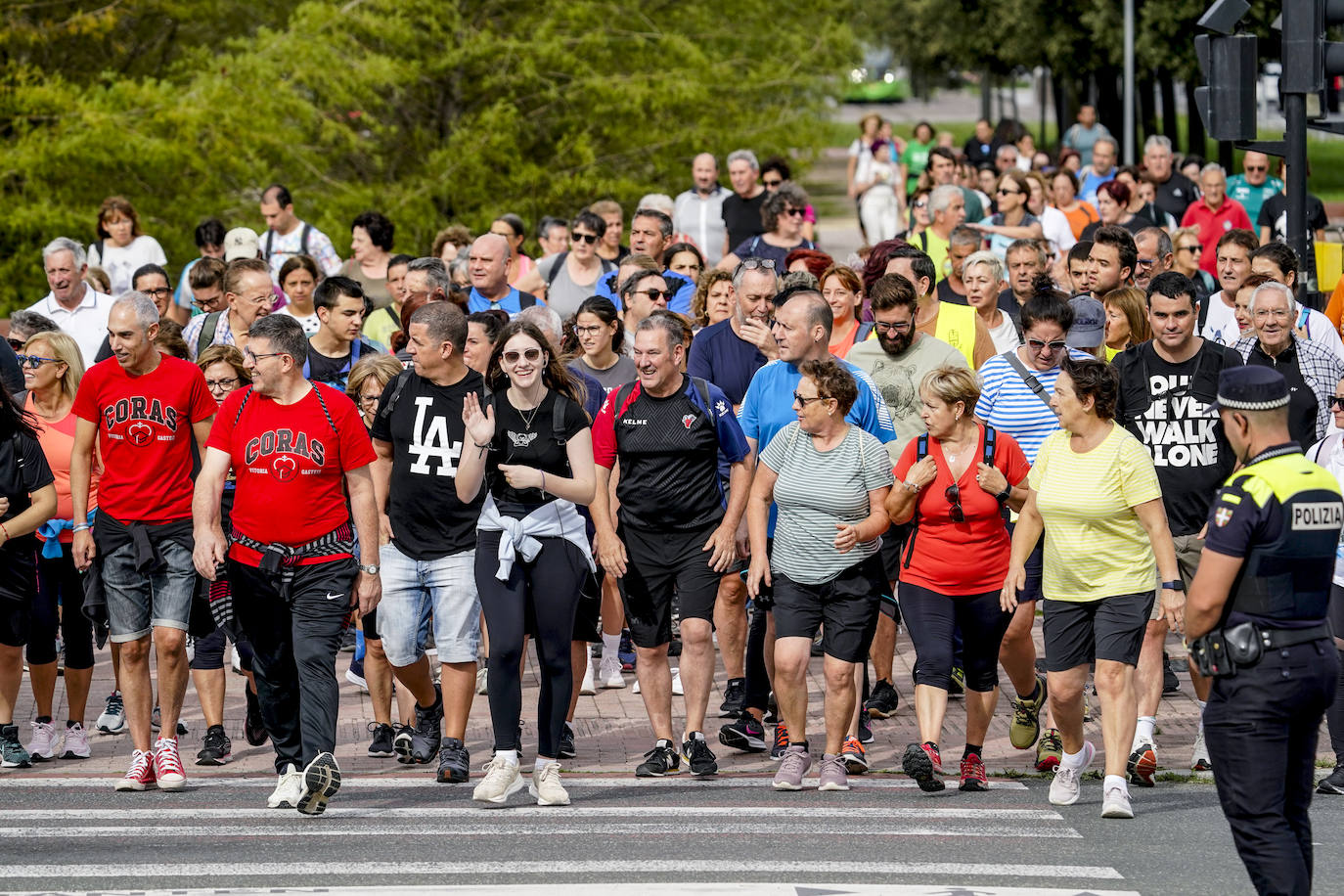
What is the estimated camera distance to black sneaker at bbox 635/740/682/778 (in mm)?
9273

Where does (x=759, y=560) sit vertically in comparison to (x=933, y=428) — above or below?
below

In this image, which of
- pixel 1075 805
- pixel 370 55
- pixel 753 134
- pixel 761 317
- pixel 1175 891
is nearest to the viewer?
pixel 1175 891

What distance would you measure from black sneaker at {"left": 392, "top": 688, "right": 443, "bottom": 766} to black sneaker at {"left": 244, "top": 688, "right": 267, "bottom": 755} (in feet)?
2.41

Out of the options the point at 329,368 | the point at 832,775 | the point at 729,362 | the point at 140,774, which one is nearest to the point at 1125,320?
the point at 729,362

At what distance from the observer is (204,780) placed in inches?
366

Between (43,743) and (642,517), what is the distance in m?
3.23

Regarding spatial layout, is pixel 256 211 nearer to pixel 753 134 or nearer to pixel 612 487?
pixel 753 134

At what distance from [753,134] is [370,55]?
183 inches

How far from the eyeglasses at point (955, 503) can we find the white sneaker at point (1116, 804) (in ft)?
4.43

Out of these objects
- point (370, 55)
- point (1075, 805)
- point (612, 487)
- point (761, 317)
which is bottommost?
point (1075, 805)

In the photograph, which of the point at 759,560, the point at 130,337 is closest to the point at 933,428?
the point at 759,560

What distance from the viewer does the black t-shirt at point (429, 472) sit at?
897 centimetres

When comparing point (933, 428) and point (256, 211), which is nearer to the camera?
point (933, 428)

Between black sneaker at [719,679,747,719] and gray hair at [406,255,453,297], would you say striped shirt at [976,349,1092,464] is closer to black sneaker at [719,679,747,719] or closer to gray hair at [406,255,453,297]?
black sneaker at [719,679,747,719]
